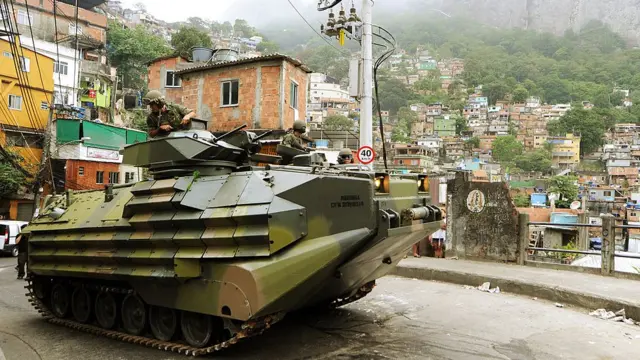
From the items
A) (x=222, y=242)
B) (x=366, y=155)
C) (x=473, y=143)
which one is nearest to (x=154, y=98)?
(x=222, y=242)

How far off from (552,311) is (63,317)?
6.78 meters

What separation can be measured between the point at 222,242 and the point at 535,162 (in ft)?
271

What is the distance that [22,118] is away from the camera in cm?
A: 2795

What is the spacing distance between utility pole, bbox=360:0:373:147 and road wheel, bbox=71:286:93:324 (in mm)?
6573

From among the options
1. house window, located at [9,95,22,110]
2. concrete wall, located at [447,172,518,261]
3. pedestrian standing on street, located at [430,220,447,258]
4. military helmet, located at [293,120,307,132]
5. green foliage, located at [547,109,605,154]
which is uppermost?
green foliage, located at [547,109,605,154]

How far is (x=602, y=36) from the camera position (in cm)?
16612

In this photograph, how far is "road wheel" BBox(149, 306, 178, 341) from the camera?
5648mm


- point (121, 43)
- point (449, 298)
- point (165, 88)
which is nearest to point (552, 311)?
point (449, 298)

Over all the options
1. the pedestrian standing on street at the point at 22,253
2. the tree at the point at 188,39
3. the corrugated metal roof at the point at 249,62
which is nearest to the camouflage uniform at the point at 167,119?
the pedestrian standing on street at the point at 22,253

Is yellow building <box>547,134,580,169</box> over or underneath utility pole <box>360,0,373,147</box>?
over

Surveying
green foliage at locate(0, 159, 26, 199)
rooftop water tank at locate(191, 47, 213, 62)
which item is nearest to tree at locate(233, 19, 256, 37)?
rooftop water tank at locate(191, 47, 213, 62)

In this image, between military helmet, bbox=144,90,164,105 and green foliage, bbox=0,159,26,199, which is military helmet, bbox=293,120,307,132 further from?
green foliage, bbox=0,159,26,199

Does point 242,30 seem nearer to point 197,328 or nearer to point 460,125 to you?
point 460,125

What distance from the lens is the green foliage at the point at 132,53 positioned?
53.1 m
